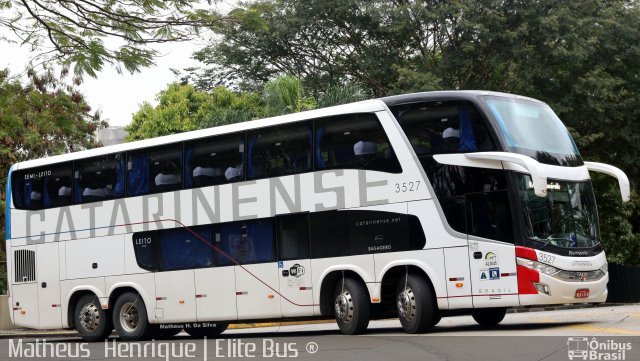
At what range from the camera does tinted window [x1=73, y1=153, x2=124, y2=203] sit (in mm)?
21453

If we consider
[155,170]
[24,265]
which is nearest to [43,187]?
[24,265]

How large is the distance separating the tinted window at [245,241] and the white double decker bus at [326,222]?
0.10 ft

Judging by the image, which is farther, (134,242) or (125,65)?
(134,242)

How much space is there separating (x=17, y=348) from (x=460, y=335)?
331 inches

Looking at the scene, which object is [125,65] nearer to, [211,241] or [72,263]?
[211,241]

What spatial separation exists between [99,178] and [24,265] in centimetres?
305

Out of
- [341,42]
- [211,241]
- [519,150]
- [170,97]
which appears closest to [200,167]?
[211,241]

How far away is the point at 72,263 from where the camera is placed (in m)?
22.3

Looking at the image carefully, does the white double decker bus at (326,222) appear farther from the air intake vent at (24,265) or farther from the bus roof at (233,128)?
the air intake vent at (24,265)

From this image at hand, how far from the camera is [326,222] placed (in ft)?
60.4

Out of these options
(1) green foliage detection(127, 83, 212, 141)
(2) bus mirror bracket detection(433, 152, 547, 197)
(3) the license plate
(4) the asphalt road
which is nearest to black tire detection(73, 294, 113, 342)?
(4) the asphalt road

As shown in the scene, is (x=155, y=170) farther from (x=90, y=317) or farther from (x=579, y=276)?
(x=579, y=276)

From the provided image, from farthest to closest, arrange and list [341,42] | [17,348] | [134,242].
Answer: [341,42]
[134,242]
[17,348]

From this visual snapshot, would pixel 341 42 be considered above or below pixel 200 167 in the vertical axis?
above
